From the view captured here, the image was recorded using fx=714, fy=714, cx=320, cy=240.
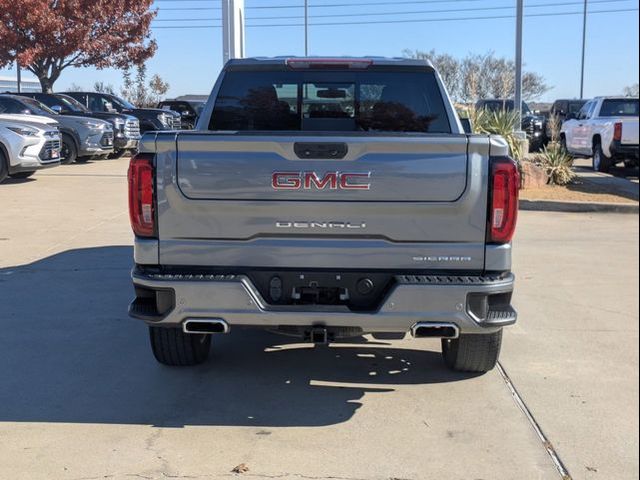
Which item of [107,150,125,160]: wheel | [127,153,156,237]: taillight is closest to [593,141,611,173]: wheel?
[127,153,156,237]: taillight

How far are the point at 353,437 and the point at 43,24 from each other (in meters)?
28.0

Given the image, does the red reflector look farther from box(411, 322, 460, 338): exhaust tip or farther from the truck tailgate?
box(411, 322, 460, 338): exhaust tip

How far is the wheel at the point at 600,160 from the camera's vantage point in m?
16.3

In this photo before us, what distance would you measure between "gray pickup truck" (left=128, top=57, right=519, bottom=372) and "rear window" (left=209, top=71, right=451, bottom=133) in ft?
5.02

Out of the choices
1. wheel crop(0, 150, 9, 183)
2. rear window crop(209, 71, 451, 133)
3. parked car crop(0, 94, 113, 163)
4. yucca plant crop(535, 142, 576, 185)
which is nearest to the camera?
Answer: rear window crop(209, 71, 451, 133)

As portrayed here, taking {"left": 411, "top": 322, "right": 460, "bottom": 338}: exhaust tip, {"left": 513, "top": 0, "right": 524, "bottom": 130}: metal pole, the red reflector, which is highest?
{"left": 513, "top": 0, "right": 524, "bottom": 130}: metal pole

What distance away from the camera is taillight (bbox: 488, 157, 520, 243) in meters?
3.79

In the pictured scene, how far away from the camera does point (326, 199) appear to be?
3.82 meters

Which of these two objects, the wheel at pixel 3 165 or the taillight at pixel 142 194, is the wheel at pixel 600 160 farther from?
the taillight at pixel 142 194

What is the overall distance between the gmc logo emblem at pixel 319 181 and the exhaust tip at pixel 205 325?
80 centimetres

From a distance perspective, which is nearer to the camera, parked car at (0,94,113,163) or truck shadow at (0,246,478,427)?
truck shadow at (0,246,478,427)

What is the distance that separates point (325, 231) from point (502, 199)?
96 cm

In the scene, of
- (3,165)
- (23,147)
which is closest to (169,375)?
(23,147)

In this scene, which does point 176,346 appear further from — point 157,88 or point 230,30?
point 157,88
